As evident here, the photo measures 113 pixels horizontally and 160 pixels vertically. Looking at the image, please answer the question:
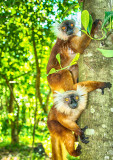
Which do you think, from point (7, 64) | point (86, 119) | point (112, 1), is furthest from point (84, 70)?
point (7, 64)

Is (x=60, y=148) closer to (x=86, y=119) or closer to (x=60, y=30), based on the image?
(x=86, y=119)

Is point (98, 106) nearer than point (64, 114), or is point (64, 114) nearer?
point (98, 106)

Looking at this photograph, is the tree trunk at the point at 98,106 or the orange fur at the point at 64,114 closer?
the tree trunk at the point at 98,106

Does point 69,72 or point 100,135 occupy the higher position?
point 69,72

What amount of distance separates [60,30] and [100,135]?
231cm

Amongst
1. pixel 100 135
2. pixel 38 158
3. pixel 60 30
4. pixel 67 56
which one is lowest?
pixel 38 158

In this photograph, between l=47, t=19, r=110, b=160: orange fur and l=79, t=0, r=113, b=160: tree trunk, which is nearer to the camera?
l=79, t=0, r=113, b=160: tree trunk

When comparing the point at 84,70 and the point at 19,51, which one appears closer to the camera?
the point at 84,70

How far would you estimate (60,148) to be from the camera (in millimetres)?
2836

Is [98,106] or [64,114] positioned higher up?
[98,106]

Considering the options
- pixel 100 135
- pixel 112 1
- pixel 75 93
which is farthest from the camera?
pixel 75 93

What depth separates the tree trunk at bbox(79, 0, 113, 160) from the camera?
140cm

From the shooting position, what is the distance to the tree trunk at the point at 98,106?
1.40 meters

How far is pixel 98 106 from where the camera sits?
149 centimetres
